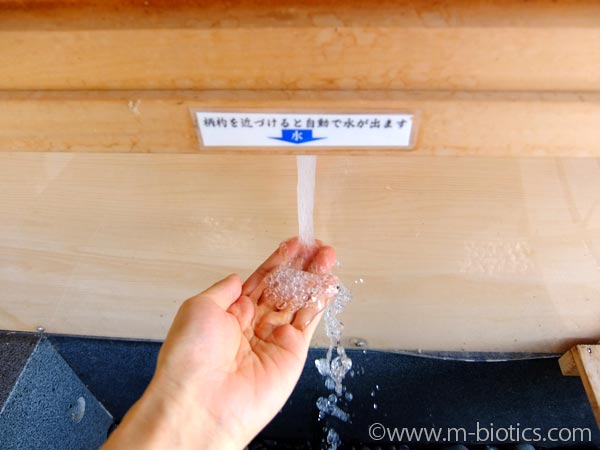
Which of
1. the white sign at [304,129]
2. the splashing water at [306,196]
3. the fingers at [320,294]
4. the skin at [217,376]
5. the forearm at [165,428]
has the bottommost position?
the forearm at [165,428]

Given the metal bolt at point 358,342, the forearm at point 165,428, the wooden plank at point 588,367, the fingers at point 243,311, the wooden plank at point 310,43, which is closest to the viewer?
the wooden plank at point 310,43

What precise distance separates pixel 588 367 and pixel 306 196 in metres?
0.78

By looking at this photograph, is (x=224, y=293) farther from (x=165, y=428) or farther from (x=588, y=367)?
(x=588, y=367)

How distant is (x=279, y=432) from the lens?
1514 millimetres

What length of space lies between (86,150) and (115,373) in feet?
3.28

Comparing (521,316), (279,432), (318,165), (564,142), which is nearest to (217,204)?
(318,165)

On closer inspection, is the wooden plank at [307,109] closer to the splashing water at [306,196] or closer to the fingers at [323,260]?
the splashing water at [306,196]

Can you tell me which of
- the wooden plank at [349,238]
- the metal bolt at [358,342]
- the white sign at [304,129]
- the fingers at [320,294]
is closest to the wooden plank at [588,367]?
the wooden plank at [349,238]

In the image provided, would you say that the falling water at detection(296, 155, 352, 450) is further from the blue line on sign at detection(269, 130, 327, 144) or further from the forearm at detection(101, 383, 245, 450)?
the forearm at detection(101, 383, 245, 450)

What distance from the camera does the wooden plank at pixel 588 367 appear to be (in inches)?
42.8

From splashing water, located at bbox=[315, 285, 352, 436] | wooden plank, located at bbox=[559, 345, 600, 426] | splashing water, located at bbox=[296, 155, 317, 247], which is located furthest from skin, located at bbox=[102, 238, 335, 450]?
wooden plank, located at bbox=[559, 345, 600, 426]

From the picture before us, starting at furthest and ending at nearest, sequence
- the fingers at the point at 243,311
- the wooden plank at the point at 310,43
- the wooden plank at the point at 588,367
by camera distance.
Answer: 1. the wooden plank at the point at 588,367
2. the fingers at the point at 243,311
3. the wooden plank at the point at 310,43

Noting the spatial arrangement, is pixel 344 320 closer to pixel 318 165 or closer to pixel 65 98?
pixel 318 165

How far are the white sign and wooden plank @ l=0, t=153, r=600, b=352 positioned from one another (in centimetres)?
20
